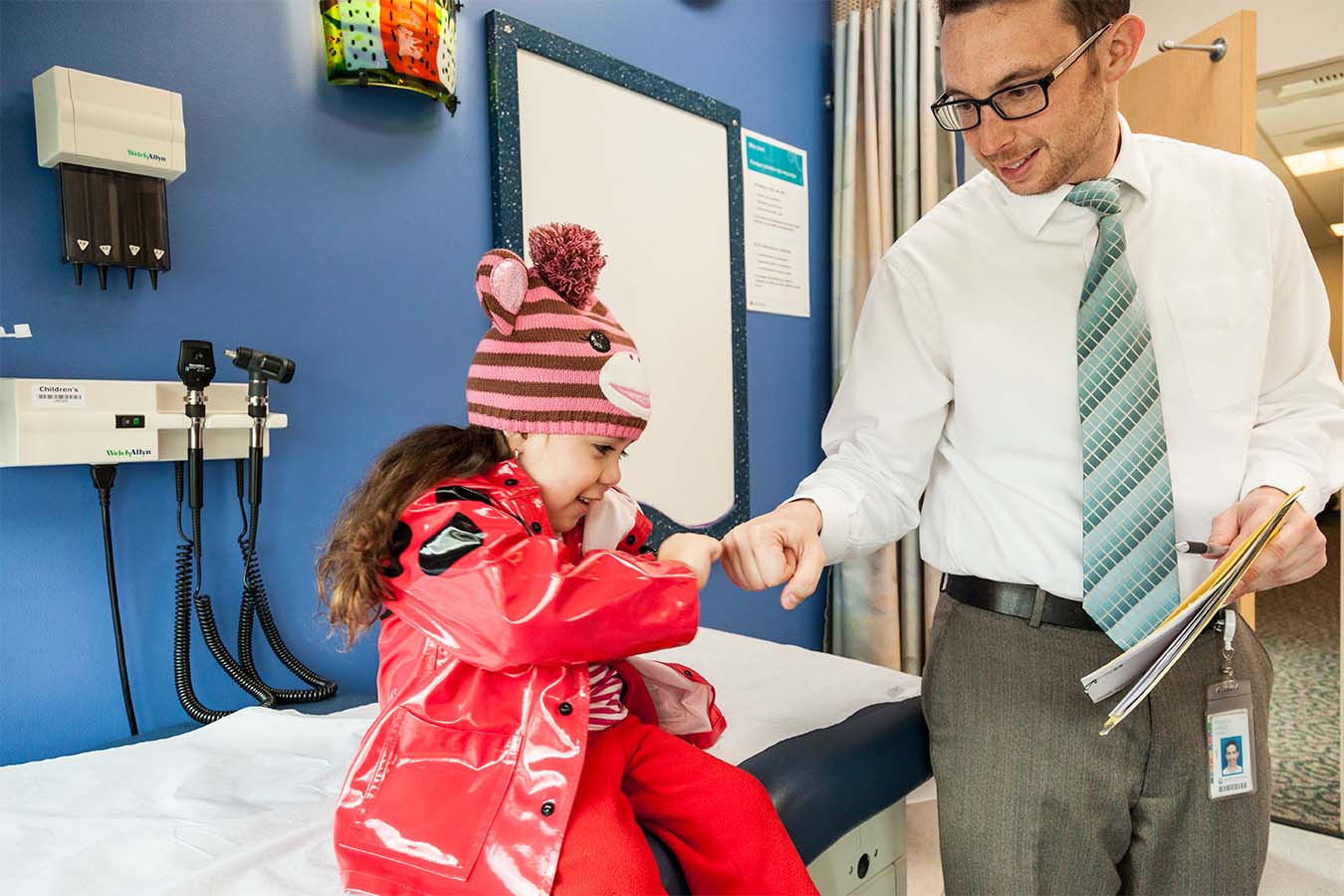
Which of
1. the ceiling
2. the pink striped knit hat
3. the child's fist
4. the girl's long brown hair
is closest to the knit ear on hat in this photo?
the pink striped knit hat

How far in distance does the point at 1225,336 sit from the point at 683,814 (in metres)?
0.93

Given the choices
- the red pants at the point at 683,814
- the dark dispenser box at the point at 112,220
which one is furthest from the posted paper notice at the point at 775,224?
the red pants at the point at 683,814

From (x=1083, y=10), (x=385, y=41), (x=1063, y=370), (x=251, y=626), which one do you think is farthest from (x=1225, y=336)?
(x=251, y=626)

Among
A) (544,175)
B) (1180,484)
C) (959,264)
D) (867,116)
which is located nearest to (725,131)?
(867,116)

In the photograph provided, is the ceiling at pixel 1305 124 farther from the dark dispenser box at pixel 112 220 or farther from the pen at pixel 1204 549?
the dark dispenser box at pixel 112 220

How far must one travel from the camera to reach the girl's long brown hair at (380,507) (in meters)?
1.05

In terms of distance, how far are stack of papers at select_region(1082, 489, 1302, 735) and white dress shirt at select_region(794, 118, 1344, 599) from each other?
23 centimetres

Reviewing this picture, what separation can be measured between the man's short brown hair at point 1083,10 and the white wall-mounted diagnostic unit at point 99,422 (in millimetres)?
1218

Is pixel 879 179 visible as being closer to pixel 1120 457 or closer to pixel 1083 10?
pixel 1083 10

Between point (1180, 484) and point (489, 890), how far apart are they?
971mm

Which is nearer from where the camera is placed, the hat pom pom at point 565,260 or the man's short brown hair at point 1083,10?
the man's short brown hair at point 1083,10

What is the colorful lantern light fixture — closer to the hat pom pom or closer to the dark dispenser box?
the dark dispenser box

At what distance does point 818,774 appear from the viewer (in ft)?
4.12

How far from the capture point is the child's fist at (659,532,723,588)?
107 cm
